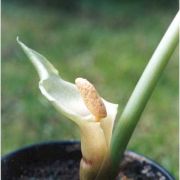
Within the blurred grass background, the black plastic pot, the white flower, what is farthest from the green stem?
the blurred grass background

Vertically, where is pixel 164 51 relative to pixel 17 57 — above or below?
above

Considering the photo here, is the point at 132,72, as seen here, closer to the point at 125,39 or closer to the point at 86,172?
the point at 125,39

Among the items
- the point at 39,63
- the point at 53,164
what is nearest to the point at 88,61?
the point at 53,164

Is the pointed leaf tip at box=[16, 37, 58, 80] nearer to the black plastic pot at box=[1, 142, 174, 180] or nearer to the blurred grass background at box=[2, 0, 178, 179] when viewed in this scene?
the black plastic pot at box=[1, 142, 174, 180]

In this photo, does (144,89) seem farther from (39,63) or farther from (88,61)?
(88,61)

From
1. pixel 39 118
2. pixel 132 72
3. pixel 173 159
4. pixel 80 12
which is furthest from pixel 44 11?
pixel 173 159
